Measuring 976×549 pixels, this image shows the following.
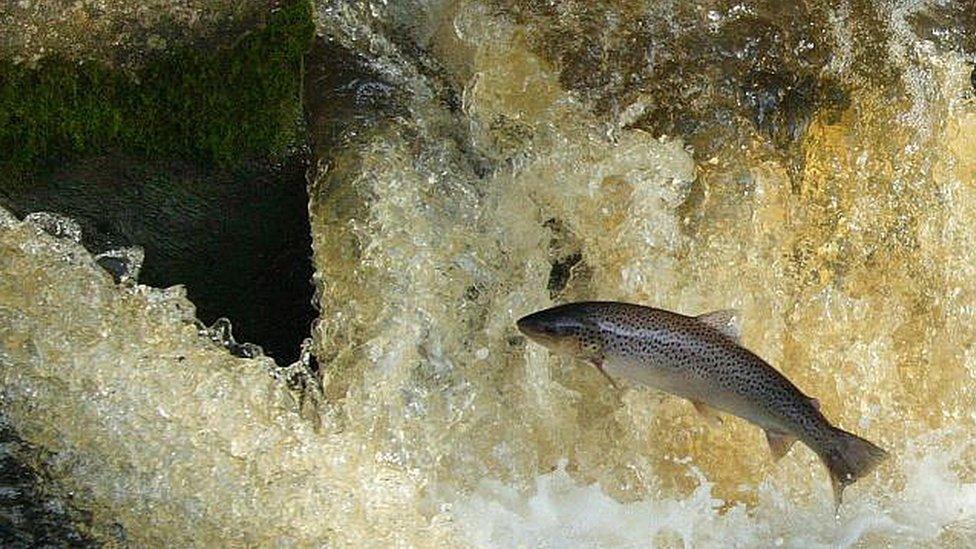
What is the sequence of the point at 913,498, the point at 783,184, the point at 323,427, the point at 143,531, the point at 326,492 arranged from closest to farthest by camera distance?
1. the point at 143,531
2. the point at 326,492
3. the point at 323,427
4. the point at 913,498
5. the point at 783,184

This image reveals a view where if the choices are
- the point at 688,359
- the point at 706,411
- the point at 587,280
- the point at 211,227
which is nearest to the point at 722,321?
the point at 688,359

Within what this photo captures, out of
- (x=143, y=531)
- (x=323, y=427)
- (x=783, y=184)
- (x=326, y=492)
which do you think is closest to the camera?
(x=143, y=531)

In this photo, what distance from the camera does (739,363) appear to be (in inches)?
153

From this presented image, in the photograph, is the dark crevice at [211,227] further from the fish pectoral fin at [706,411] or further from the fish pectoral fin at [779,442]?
the fish pectoral fin at [779,442]

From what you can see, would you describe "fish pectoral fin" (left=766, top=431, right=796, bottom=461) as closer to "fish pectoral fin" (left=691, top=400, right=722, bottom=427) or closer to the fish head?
"fish pectoral fin" (left=691, top=400, right=722, bottom=427)

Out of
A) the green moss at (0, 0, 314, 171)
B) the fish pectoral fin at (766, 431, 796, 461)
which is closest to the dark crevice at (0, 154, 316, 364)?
the green moss at (0, 0, 314, 171)

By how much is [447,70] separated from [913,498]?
1809mm

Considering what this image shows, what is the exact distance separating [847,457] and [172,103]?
195cm

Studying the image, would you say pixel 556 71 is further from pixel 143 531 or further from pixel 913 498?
pixel 143 531

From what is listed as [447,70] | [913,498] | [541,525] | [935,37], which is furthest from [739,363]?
[935,37]

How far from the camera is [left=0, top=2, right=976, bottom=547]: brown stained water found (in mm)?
3959

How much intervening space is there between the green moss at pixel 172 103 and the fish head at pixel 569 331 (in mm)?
956

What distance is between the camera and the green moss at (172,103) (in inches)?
163

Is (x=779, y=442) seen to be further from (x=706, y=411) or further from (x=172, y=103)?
(x=172, y=103)
